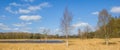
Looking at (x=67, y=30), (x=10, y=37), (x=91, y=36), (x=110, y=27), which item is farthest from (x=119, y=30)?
(x=10, y=37)

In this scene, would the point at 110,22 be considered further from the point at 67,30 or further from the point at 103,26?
the point at 67,30

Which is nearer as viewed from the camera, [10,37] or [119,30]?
[119,30]

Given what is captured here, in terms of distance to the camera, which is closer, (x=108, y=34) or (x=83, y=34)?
(x=108, y=34)

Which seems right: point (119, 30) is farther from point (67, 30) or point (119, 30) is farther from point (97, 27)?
point (67, 30)

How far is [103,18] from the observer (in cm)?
4200

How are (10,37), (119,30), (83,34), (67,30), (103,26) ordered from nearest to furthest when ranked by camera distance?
(67,30) → (103,26) → (119,30) → (83,34) → (10,37)

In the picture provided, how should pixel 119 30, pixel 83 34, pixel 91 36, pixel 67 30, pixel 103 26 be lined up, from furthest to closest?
pixel 91 36 → pixel 83 34 → pixel 119 30 → pixel 103 26 → pixel 67 30

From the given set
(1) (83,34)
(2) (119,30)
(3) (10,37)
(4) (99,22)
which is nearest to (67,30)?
Result: (4) (99,22)

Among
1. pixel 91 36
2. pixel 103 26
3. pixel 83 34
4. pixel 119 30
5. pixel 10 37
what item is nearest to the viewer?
pixel 103 26

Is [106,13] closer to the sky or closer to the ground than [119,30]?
closer to the sky

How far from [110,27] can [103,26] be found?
7.37ft

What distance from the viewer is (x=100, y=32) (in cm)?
4272

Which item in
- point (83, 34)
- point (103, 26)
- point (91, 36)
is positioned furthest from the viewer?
point (91, 36)

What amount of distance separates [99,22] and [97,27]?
136 centimetres
